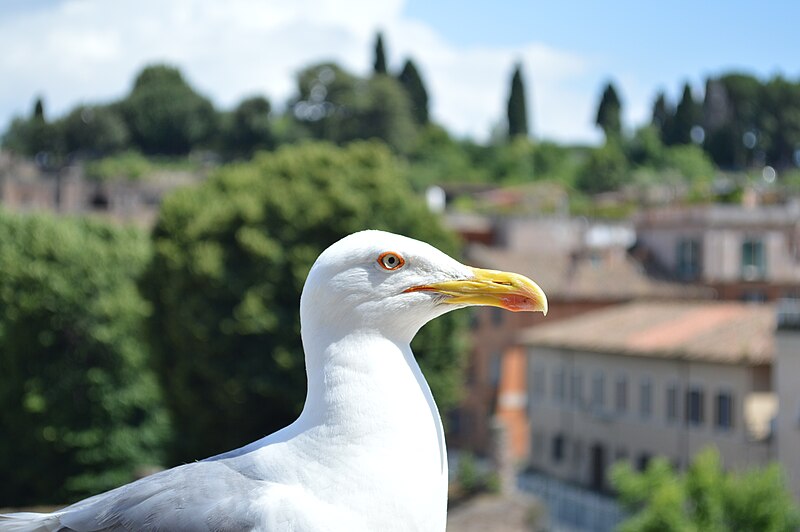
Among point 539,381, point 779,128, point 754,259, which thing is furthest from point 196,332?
point 779,128

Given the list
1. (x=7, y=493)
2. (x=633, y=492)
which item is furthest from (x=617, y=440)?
(x=7, y=493)

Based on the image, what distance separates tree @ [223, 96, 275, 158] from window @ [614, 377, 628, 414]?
170 ft

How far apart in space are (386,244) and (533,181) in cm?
9133

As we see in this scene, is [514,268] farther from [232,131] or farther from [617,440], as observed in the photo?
[232,131]

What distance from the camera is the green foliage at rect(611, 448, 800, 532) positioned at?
21688 millimetres

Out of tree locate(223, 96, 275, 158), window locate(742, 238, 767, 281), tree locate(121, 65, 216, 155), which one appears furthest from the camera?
tree locate(121, 65, 216, 155)

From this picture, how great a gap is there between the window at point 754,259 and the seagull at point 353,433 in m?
47.1

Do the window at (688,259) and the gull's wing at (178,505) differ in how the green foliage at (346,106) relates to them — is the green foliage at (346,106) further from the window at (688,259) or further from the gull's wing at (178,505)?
the gull's wing at (178,505)

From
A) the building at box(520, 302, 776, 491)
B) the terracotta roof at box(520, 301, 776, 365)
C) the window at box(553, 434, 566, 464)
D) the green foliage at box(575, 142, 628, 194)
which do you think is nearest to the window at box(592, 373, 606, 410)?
the building at box(520, 302, 776, 491)

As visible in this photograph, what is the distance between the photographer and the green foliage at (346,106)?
3184 inches

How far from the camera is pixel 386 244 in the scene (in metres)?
3.30

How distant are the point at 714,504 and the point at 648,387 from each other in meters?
15.2

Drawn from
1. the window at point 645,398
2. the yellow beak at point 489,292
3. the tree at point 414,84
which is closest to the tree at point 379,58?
the tree at point 414,84

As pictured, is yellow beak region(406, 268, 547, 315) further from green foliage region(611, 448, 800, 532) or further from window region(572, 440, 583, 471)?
window region(572, 440, 583, 471)
